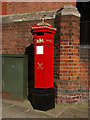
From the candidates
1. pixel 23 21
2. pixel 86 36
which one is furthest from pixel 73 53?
pixel 23 21

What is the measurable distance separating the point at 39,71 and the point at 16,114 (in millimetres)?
1366

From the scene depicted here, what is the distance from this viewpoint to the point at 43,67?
459cm

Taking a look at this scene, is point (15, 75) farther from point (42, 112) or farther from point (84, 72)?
point (84, 72)

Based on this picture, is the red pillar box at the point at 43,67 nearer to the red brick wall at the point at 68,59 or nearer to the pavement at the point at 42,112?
the pavement at the point at 42,112

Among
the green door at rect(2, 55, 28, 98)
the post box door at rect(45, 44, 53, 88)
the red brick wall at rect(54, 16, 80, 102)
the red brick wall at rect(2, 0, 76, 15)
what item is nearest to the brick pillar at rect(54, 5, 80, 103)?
the red brick wall at rect(54, 16, 80, 102)

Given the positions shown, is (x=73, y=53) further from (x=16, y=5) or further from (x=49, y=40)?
(x=16, y=5)

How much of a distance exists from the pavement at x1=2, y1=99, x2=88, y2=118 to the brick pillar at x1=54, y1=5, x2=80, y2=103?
0.35m

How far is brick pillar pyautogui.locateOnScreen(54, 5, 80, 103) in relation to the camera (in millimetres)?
5199

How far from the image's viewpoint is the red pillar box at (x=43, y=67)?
14.9 ft

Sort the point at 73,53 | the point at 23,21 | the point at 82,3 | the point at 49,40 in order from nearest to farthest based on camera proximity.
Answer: the point at 49,40 → the point at 73,53 → the point at 23,21 → the point at 82,3

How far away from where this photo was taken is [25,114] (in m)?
4.26

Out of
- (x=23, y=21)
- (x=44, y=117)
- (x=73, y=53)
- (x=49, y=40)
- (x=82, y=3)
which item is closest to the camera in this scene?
(x=44, y=117)

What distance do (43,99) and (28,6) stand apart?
5550mm

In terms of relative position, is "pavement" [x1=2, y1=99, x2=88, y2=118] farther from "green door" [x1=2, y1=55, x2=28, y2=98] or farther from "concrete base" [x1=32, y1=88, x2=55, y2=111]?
"green door" [x1=2, y1=55, x2=28, y2=98]
